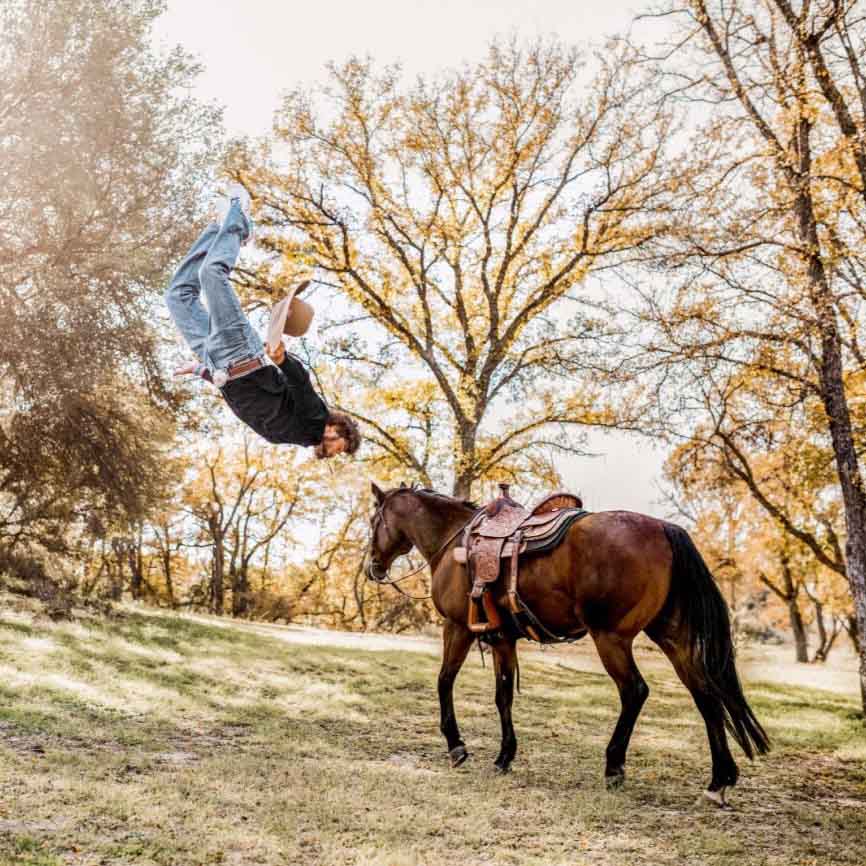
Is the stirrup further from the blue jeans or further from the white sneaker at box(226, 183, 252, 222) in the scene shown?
the white sneaker at box(226, 183, 252, 222)

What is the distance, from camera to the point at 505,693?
24.7ft

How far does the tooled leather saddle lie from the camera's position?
7.07 metres

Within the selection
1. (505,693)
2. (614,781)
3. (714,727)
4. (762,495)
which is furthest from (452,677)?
(762,495)

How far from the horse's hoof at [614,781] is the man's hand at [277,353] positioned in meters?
4.60

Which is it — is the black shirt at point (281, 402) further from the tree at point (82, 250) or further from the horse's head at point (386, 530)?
the tree at point (82, 250)

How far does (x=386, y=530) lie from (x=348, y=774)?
250cm

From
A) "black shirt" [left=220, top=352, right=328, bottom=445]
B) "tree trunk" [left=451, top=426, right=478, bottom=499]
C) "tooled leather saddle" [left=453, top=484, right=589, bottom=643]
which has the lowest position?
"tooled leather saddle" [left=453, top=484, right=589, bottom=643]

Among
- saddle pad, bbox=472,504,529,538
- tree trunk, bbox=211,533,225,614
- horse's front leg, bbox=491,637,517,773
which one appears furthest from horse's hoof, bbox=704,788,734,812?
tree trunk, bbox=211,533,225,614

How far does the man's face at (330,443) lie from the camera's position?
16.0 ft

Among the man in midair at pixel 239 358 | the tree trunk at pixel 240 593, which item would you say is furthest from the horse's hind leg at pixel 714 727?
the tree trunk at pixel 240 593

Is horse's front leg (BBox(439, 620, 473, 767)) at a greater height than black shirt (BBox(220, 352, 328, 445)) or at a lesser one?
lesser

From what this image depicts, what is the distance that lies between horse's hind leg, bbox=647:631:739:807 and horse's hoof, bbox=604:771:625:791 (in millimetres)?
701

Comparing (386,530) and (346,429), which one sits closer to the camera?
(346,429)

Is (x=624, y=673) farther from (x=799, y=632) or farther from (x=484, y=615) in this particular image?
(x=799, y=632)
